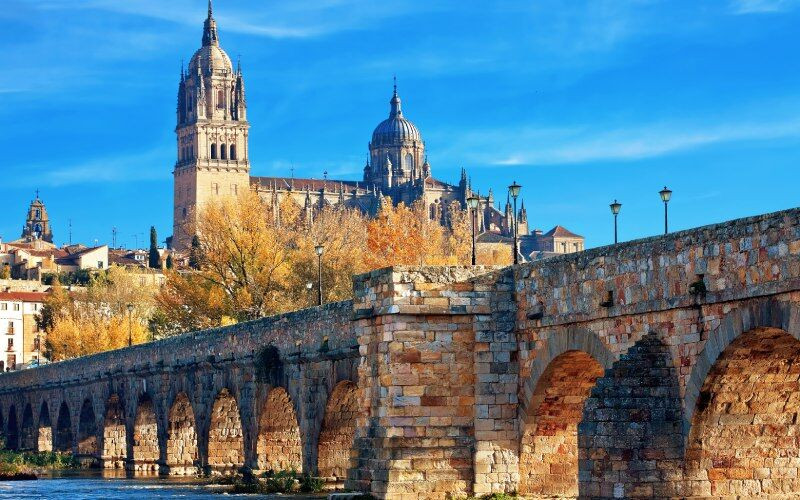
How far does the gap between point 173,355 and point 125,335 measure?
42731 millimetres

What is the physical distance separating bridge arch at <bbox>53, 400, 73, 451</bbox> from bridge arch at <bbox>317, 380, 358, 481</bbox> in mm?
34443

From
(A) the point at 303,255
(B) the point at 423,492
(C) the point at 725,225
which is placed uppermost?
(A) the point at 303,255

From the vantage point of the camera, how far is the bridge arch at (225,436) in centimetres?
4447

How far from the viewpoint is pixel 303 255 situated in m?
72.1

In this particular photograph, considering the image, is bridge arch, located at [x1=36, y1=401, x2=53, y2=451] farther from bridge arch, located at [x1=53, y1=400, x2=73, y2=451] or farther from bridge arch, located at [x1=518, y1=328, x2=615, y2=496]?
bridge arch, located at [x1=518, y1=328, x2=615, y2=496]

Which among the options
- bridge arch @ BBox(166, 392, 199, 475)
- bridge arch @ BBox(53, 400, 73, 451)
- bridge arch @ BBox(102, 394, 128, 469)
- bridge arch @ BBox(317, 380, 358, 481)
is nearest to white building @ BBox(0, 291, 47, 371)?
bridge arch @ BBox(53, 400, 73, 451)

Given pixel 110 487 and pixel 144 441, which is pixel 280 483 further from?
pixel 144 441

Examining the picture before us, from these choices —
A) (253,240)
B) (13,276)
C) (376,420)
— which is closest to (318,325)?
(376,420)

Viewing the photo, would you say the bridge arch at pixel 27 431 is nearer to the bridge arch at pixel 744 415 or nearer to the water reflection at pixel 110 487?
the water reflection at pixel 110 487

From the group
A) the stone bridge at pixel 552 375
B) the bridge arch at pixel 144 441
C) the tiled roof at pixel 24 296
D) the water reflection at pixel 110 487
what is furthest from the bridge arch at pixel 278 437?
the tiled roof at pixel 24 296

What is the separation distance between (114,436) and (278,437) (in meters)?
21.0

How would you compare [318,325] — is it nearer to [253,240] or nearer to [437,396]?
[437,396]

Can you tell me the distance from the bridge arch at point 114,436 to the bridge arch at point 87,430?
286cm

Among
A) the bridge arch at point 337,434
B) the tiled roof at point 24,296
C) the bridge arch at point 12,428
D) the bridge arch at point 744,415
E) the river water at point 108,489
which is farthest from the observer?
the tiled roof at point 24,296
